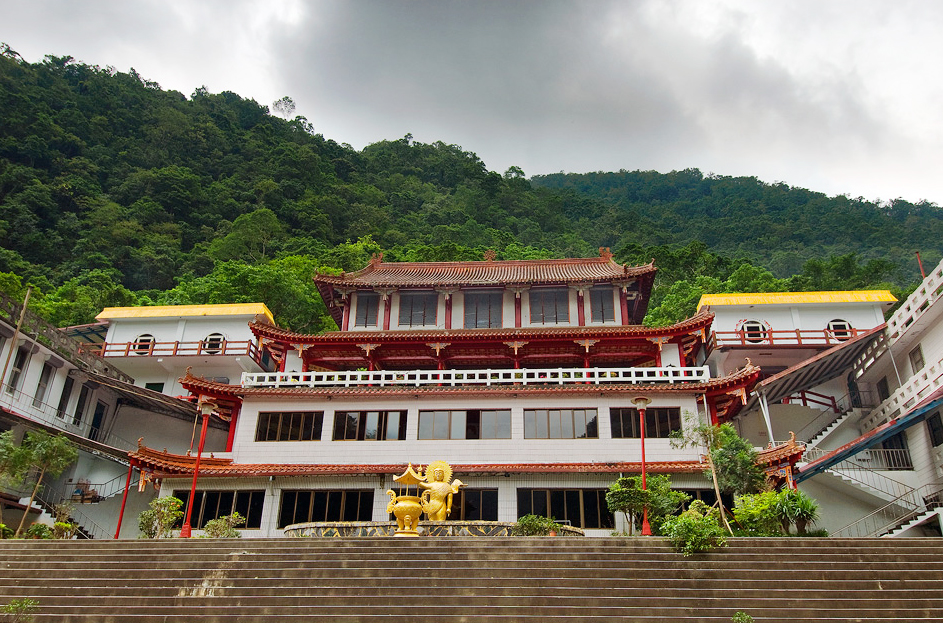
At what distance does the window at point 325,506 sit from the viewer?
23938 mm

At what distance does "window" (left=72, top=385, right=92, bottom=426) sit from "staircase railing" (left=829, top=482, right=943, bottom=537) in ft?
93.3

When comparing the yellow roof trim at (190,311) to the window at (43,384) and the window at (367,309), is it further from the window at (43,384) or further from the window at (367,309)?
the window at (43,384)

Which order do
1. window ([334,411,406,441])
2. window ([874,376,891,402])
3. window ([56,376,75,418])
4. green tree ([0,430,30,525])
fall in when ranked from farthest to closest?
window ([56,376,75,418]) < window ([874,376,891,402]) < window ([334,411,406,441]) < green tree ([0,430,30,525])

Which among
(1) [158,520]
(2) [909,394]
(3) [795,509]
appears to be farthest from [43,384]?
(2) [909,394]

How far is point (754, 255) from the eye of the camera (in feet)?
251

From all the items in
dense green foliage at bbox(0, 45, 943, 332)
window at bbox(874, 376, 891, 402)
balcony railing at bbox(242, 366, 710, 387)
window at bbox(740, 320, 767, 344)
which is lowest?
balcony railing at bbox(242, 366, 710, 387)

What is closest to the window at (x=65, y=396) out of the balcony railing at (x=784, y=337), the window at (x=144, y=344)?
the window at (x=144, y=344)

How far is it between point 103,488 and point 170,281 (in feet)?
101

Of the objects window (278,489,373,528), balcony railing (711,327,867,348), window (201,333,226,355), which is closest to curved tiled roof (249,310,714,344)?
balcony railing (711,327,867,348)

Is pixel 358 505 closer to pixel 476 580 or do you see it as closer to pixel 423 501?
pixel 423 501

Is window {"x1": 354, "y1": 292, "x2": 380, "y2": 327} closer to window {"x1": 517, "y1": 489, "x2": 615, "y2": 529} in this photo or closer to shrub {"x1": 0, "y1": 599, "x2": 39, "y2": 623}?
window {"x1": 517, "y1": 489, "x2": 615, "y2": 529}

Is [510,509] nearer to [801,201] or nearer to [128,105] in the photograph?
[128,105]

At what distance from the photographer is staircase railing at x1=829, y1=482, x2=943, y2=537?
74.1 ft

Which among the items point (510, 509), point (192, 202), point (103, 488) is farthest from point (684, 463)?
point (192, 202)
